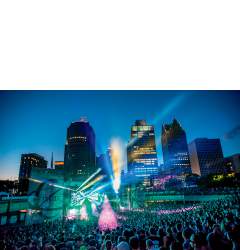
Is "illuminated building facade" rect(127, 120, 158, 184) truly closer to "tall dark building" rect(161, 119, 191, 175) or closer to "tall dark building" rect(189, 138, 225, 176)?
"tall dark building" rect(161, 119, 191, 175)

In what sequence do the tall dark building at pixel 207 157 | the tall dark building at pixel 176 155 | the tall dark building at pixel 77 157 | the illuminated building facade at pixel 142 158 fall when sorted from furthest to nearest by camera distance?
the illuminated building facade at pixel 142 158 < the tall dark building at pixel 176 155 < the tall dark building at pixel 77 157 < the tall dark building at pixel 207 157

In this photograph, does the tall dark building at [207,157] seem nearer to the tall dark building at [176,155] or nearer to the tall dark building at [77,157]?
the tall dark building at [176,155]

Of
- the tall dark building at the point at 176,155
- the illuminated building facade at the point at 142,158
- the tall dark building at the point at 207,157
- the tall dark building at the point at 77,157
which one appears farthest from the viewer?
the illuminated building facade at the point at 142,158

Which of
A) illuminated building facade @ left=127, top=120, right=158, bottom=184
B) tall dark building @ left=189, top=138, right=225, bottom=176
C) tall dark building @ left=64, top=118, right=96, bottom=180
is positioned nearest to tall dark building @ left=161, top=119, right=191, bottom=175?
illuminated building facade @ left=127, top=120, right=158, bottom=184

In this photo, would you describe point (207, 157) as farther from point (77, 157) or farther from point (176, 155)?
point (77, 157)

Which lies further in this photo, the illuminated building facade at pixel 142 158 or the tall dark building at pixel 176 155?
the illuminated building facade at pixel 142 158

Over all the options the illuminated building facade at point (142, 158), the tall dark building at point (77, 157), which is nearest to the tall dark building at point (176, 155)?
the illuminated building facade at point (142, 158)

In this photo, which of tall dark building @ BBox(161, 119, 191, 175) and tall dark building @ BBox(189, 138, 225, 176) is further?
tall dark building @ BBox(161, 119, 191, 175)

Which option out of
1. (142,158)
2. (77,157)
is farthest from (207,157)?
(77,157)

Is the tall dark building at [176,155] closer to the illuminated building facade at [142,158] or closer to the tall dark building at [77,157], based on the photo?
the illuminated building facade at [142,158]

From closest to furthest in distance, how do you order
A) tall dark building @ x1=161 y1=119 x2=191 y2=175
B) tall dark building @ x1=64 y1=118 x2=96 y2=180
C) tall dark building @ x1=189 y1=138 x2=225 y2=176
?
tall dark building @ x1=189 y1=138 x2=225 y2=176
tall dark building @ x1=64 y1=118 x2=96 y2=180
tall dark building @ x1=161 y1=119 x2=191 y2=175

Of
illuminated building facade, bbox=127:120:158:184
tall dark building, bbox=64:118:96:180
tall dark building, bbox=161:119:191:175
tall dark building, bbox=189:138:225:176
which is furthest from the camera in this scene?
illuminated building facade, bbox=127:120:158:184

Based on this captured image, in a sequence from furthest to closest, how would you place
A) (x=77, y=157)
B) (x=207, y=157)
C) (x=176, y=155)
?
(x=176, y=155) < (x=77, y=157) < (x=207, y=157)
